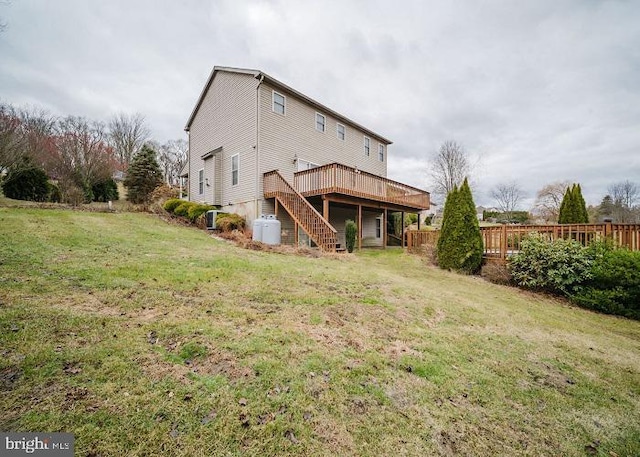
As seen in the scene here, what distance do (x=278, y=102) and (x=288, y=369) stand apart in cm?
1339

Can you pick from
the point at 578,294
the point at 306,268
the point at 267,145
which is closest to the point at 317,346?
the point at 306,268

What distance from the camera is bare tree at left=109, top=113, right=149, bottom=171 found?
3041 cm

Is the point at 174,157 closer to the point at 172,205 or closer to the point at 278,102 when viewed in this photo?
the point at 172,205

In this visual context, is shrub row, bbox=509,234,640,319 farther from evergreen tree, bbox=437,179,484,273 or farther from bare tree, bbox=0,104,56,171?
bare tree, bbox=0,104,56,171

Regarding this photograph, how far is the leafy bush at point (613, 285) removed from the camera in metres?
6.14

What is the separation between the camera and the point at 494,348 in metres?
3.58

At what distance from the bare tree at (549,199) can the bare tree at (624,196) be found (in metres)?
5.52

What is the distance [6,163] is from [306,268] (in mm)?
19500

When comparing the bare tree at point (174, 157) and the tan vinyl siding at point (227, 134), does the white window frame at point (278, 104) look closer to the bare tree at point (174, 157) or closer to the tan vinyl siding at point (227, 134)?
the tan vinyl siding at point (227, 134)

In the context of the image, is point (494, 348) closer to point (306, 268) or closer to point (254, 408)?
point (254, 408)

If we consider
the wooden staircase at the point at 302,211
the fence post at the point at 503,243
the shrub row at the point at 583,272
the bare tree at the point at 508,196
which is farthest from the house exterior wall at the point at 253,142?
the bare tree at the point at 508,196

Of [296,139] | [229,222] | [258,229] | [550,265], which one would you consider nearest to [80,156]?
[229,222]

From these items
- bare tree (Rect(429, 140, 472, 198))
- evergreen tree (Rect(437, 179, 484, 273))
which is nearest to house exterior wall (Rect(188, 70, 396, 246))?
evergreen tree (Rect(437, 179, 484, 273))

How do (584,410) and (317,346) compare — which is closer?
(584,410)
